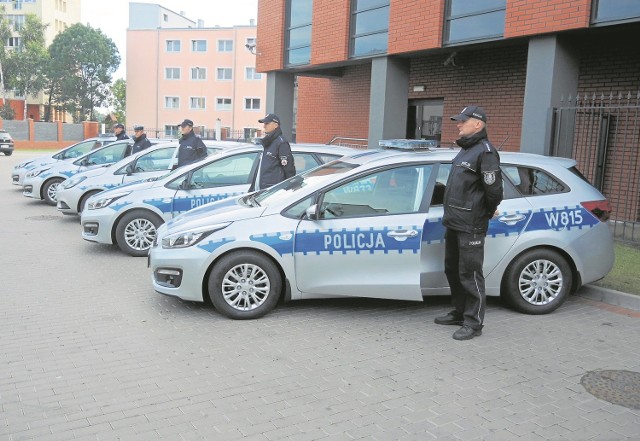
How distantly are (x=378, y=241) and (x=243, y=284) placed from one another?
131 cm

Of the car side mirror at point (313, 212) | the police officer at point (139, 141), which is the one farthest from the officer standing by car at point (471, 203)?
the police officer at point (139, 141)

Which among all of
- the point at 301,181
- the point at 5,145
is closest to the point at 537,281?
the point at 301,181

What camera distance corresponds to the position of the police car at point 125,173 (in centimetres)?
1085

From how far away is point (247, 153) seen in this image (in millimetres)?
8750

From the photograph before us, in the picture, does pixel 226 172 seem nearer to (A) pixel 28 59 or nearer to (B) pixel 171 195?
(B) pixel 171 195

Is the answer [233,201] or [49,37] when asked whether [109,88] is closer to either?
[49,37]

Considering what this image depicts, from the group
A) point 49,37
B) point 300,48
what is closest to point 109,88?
point 49,37

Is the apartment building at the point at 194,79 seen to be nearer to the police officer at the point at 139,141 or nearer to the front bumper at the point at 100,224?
the police officer at the point at 139,141

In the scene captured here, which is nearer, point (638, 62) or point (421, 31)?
point (638, 62)

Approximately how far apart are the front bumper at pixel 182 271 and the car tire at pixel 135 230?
295 cm

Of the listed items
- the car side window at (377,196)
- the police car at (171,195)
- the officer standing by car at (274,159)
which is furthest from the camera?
the police car at (171,195)

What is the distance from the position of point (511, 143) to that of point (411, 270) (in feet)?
29.5

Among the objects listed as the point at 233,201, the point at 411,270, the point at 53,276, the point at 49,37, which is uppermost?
the point at 49,37

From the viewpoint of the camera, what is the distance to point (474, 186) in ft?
16.9
